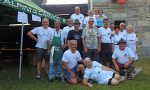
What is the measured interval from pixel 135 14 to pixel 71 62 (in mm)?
9608

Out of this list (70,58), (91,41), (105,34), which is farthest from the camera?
(105,34)

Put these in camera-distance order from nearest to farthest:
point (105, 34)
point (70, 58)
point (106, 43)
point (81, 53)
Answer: point (70, 58) → point (81, 53) → point (105, 34) → point (106, 43)

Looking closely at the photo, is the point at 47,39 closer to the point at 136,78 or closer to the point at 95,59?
the point at 95,59

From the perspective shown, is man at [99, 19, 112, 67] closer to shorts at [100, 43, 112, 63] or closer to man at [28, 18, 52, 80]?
shorts at [100, 43, 112, 63]

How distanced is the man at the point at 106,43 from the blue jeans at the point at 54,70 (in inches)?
62.9

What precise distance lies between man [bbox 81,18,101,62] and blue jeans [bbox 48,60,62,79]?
2.60 feet

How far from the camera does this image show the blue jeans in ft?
34.3

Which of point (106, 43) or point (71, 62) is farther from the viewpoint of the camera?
point (106, 43)

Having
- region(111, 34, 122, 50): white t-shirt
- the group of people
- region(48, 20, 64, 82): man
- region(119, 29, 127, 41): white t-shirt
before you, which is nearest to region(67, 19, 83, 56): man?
the group of people

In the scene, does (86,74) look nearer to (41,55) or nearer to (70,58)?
(70,58)

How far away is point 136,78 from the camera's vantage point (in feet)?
36.5

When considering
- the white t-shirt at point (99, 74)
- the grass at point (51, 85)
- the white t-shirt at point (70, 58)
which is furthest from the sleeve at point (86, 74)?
the white t-shirt at point (70, 58)

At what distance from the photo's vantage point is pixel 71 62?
1021cm

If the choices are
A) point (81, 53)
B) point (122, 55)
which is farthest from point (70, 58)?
point (122, 55)
